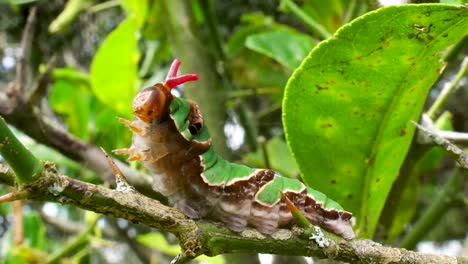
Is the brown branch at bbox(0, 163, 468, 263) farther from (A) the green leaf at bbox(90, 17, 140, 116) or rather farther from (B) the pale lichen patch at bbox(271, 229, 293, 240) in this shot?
(A) the green leaf at bbox(90, 17, 140, 116)

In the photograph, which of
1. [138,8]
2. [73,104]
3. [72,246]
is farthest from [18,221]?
[138,8]

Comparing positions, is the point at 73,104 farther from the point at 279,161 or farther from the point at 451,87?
the point at 451,87

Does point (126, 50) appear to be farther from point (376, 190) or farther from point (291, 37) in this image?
point (376, 190)

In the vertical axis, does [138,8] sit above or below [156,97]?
below

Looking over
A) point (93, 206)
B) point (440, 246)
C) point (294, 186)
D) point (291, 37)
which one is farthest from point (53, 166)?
point (440, 246)

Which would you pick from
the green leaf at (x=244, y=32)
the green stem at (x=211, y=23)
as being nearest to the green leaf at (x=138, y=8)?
the green stem at (x=211, y=23)

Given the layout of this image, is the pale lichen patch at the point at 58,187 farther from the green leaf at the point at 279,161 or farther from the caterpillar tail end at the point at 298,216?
the green leaf at the point at 279,161

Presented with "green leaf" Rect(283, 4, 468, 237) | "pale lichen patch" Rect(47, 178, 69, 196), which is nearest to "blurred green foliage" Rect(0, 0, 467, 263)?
"green leaf" Rect(283, 4, 468, 237)
